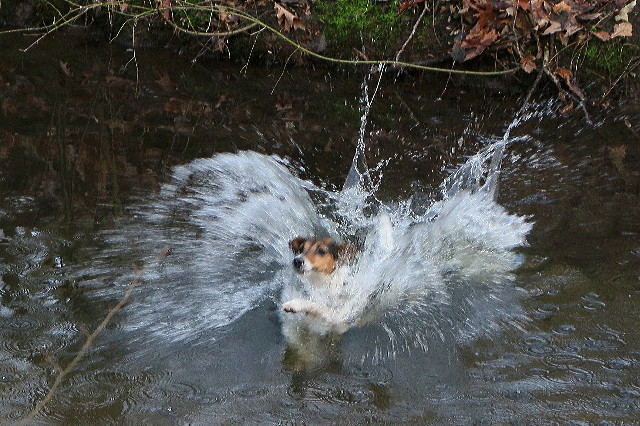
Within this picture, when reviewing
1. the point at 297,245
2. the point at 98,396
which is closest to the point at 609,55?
the point at 297,245

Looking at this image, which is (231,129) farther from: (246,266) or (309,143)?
(246,266)

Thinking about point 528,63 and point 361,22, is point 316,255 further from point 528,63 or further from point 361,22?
point 361,22

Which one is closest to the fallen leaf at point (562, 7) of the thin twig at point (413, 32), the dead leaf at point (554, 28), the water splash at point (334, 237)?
the dead leaf at point (554, 28)

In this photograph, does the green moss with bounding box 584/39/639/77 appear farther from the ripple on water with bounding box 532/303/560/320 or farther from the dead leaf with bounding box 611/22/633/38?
the ripple on water with bounding box 532/303/560/320

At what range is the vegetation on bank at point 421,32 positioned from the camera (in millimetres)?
8180

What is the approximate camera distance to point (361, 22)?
30.2ft

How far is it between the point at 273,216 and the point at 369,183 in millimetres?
1016

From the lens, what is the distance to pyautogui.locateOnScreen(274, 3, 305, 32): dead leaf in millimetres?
9156

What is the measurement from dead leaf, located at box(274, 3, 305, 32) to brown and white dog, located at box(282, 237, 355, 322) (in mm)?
4676

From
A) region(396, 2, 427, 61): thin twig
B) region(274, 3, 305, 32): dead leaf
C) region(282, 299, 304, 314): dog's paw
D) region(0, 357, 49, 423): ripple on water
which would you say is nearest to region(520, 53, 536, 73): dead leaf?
region(396, 2, 427, 61): thin twig

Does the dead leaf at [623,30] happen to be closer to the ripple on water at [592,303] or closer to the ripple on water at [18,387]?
the ripple on water at [592,303]

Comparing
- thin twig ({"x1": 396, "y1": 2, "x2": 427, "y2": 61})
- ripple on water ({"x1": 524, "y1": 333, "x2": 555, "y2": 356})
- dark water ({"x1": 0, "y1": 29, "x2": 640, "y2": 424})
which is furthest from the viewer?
thin twig ({"x1": 396, "y1": 2, "x2": 427, "y2": 61})

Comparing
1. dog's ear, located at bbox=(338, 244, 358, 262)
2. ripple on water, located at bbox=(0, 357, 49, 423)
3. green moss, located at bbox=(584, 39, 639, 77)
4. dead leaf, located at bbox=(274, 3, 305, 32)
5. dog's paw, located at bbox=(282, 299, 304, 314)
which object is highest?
green moss, located at bbox=(584, 39, 639, 77)

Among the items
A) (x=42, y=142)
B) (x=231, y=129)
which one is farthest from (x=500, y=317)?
(x=42, y=142)
